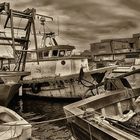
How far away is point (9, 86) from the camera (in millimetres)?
15555

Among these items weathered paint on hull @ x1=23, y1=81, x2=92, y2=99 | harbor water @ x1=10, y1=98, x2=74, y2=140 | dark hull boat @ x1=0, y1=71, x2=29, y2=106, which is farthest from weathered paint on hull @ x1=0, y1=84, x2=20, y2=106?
weathered paint on hull @ x1=23, y1=81, x2=92, y2=99

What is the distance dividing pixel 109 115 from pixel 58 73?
Answer: 13.4 meters

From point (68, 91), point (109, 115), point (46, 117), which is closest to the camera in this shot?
point (109, 115)

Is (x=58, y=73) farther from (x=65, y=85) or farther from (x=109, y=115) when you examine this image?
(x=109, y=115)

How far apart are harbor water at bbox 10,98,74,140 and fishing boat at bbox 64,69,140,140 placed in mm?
3680

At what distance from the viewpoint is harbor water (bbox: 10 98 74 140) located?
36.5ft

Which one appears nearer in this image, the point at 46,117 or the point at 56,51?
the point at 46,117

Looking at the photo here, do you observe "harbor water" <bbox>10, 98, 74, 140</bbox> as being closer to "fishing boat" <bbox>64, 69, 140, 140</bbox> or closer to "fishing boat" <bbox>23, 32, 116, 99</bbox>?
"fishing boat" <bbox>23, 32, 116, 99</bbox>

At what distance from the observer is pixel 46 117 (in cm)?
1483

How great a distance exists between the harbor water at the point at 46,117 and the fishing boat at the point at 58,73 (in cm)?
92

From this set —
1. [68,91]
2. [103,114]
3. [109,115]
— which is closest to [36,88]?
[68,91]

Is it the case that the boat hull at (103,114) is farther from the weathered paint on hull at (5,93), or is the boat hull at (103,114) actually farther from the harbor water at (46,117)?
the weathered paint on hull at (5,93)

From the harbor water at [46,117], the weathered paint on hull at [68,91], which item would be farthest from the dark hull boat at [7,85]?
the weathered paint on hull at [68,91]

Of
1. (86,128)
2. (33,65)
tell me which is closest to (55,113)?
(33,65)
